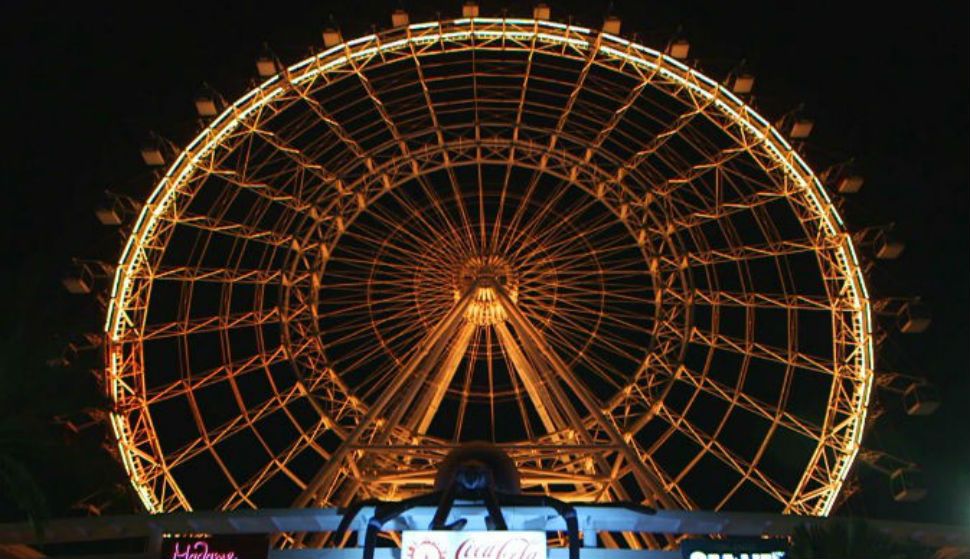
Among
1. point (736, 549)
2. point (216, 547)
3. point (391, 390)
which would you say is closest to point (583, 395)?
point (391, 390)

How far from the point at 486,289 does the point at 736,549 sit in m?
10.1

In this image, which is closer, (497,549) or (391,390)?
(497,549)

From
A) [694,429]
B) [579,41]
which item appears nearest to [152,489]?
[694,429]

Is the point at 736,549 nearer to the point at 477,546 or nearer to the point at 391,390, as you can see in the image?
the point at 477,546

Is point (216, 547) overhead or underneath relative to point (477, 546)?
overhead

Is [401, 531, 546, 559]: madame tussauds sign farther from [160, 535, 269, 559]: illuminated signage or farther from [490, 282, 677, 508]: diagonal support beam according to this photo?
[490, 282, 677, 508]: diagonal support beam

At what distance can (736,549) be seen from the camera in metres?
16.6

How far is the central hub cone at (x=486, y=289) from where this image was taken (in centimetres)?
2477

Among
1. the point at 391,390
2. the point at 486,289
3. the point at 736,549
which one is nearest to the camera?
the point at 736,549

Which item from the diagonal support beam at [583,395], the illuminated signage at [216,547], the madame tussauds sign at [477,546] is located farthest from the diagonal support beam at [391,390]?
the madame tussauds sign at [477,546]

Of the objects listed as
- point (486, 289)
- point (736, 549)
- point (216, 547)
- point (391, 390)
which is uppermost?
point (486, 289)

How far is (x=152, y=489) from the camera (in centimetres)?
2273

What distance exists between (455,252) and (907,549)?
12.7 meters

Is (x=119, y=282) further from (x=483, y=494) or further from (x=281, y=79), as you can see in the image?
(x=483, y=494)
